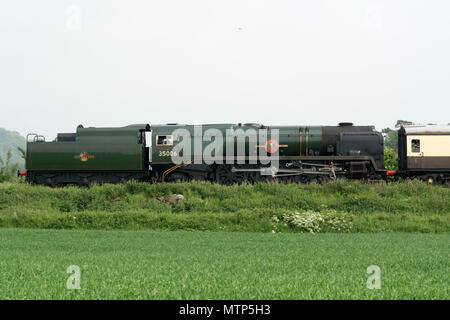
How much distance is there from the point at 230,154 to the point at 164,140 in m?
3.86

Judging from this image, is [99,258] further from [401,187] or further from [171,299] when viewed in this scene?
[401,187]

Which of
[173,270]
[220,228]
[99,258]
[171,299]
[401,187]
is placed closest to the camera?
[171,299]

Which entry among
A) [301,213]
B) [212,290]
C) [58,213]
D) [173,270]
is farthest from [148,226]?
[212,290]

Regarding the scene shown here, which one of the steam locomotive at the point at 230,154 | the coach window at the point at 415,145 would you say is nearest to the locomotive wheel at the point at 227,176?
the steam locomotive at the point at 230,154

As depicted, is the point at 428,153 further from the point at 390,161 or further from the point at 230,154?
the point at 390,161

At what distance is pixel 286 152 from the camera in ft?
91.6

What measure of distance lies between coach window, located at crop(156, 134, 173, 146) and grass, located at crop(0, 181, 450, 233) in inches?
131

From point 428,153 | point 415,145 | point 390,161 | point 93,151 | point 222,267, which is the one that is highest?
point 415,145

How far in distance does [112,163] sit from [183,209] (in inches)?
276

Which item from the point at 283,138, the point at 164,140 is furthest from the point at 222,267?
the point at 164,140

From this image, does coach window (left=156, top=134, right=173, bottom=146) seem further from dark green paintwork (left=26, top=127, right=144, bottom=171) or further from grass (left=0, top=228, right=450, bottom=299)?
grass (left=0, top=228, right=450, bottom=299)

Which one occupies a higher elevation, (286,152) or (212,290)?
(286,152)

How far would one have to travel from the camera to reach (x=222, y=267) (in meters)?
9.70

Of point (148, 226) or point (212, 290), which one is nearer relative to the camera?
point (212, 290)
